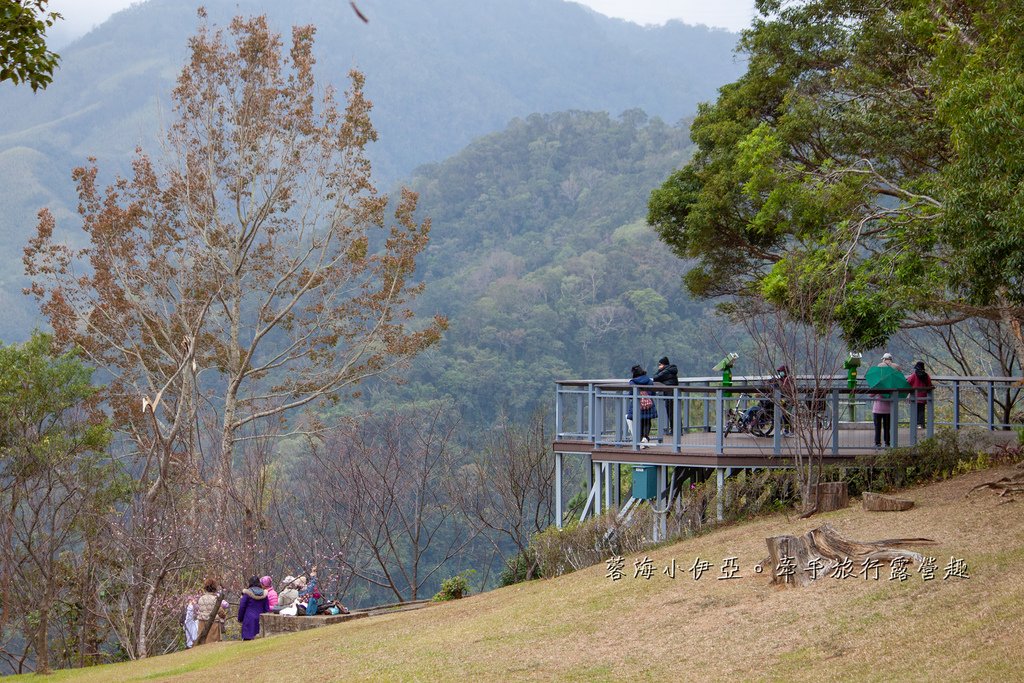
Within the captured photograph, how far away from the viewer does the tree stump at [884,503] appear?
1313 centimetres

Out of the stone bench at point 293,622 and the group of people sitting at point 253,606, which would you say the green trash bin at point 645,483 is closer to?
the stone bench at point 293,622

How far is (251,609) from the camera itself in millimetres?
16547

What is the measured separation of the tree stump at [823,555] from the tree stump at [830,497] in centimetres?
299

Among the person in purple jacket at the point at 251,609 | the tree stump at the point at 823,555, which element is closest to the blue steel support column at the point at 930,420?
the tree stump at the point at 823,555

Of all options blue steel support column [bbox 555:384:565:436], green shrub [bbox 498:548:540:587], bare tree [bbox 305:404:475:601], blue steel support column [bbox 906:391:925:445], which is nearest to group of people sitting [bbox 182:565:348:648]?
green shrub [bbox 498:548:540:587]

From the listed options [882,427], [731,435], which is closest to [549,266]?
[731,435]

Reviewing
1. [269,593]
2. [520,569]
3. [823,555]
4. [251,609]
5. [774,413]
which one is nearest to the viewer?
[823,555]

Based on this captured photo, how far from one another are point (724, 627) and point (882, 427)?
7.83 meters

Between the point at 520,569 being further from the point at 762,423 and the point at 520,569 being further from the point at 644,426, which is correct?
the point at 762,423

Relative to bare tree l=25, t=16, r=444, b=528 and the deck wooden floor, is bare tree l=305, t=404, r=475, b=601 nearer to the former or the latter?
bare tree l=25, t=16, r=444, b=528

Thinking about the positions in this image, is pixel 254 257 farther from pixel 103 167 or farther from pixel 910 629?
pixel 103 167

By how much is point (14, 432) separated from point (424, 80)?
155 meters

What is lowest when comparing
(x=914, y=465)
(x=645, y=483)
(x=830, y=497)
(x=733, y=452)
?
(x=645, y=483)

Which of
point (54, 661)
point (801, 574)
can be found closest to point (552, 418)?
point (54, 661)
